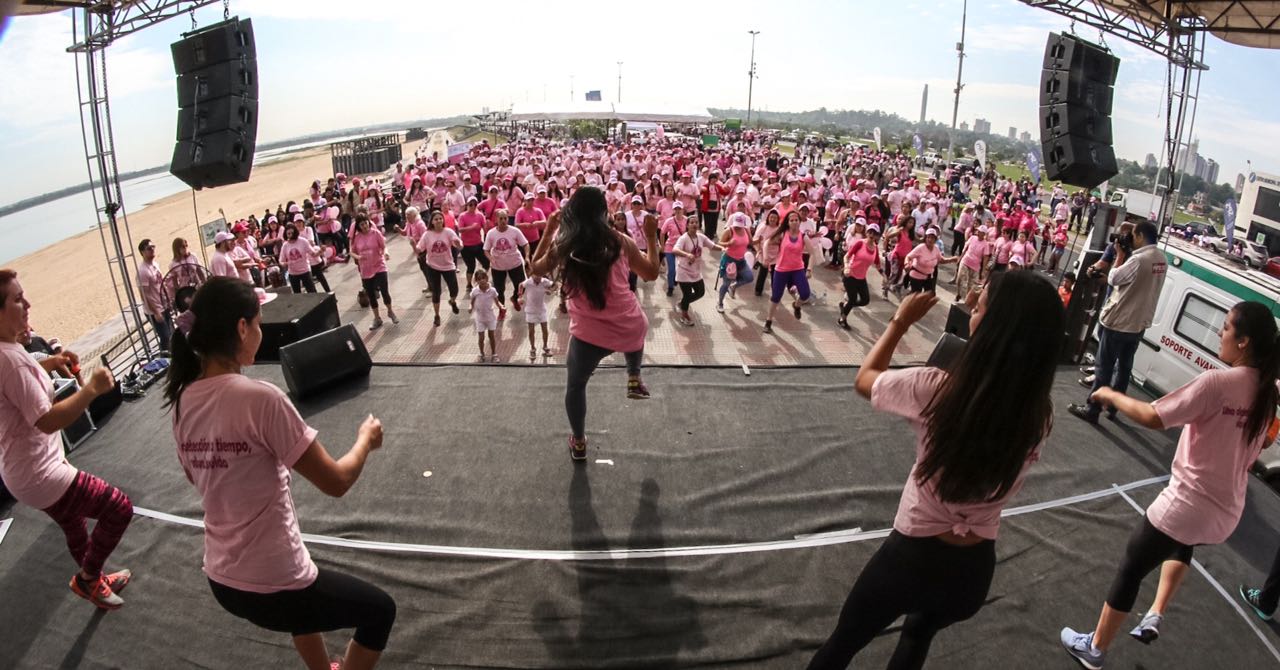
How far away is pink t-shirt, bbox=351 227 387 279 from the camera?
8250 millimetres

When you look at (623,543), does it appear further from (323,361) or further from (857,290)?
(857,290)

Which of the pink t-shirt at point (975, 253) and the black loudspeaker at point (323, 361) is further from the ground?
the pink t-shirt at point (975, 253)

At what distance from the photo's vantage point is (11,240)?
33.9 metres

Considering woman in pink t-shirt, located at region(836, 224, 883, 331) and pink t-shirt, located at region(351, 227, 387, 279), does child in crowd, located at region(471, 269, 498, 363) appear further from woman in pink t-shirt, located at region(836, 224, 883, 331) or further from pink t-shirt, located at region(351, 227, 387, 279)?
woman in pink t-shirt, located at region(836, 224, 883, 331)

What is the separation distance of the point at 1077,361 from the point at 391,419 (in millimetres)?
7228

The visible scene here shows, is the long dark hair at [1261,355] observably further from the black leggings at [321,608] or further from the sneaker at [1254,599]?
the black leggings at [321,608]

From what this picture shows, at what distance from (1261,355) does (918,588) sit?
180 cm

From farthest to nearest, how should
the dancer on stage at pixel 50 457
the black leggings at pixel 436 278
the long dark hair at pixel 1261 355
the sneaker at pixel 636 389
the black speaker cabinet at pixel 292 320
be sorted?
1. the black leggings at pixel 436 278
2. the black speaker cabinet at pixel 292 320
3. the sneaker at pixel 636 389
4. the dancer on stage at pixel 50 457
5. the long dark hair at pixel 1261 355

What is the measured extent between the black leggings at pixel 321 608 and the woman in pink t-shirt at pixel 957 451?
1.59m

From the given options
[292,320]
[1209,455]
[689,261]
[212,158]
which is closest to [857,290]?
[689,261]

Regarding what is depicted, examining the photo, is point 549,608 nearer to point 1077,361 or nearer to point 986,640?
point 986,640

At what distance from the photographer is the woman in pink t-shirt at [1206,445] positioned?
241 centimetres

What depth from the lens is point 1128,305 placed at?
5.23 m

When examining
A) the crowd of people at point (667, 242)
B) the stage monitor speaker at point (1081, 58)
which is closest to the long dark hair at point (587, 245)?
the crowd of people at point (667, 242)
